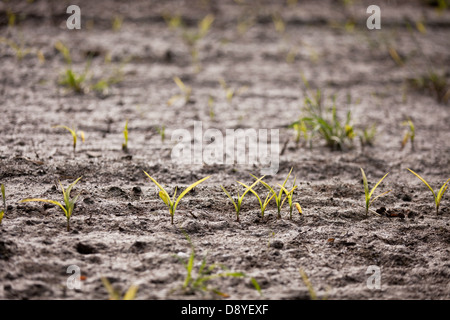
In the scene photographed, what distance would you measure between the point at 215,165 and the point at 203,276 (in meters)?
0.75

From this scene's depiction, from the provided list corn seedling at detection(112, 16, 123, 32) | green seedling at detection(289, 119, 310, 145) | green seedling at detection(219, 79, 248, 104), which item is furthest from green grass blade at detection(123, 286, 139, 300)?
corn seedling at detection(112, 16, 123, 32)

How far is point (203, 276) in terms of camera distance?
4.05 ft

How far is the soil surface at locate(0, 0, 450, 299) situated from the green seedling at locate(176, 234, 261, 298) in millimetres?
21

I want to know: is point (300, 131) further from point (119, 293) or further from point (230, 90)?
point (119, 293)

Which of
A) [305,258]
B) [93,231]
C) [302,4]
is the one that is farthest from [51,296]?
[302,4]

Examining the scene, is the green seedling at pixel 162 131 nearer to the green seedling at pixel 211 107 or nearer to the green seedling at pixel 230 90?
the green seedling at pixel 211 107

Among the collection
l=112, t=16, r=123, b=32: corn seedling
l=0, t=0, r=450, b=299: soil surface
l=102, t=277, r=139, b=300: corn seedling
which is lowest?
l=102, t=277, r=139, b=300: corn seedling

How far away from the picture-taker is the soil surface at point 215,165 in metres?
1.26

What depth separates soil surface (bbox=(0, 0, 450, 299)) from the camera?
126 centimetres

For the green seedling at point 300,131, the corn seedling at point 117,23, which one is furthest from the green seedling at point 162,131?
the corn seedling at point 117,23

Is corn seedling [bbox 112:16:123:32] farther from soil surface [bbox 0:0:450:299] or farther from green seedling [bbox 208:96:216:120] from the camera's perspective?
green seedling [bbox 208:96:216:120]

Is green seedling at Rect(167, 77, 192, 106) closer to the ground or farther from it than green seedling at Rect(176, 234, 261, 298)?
farther from it

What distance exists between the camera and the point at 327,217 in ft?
5.12
